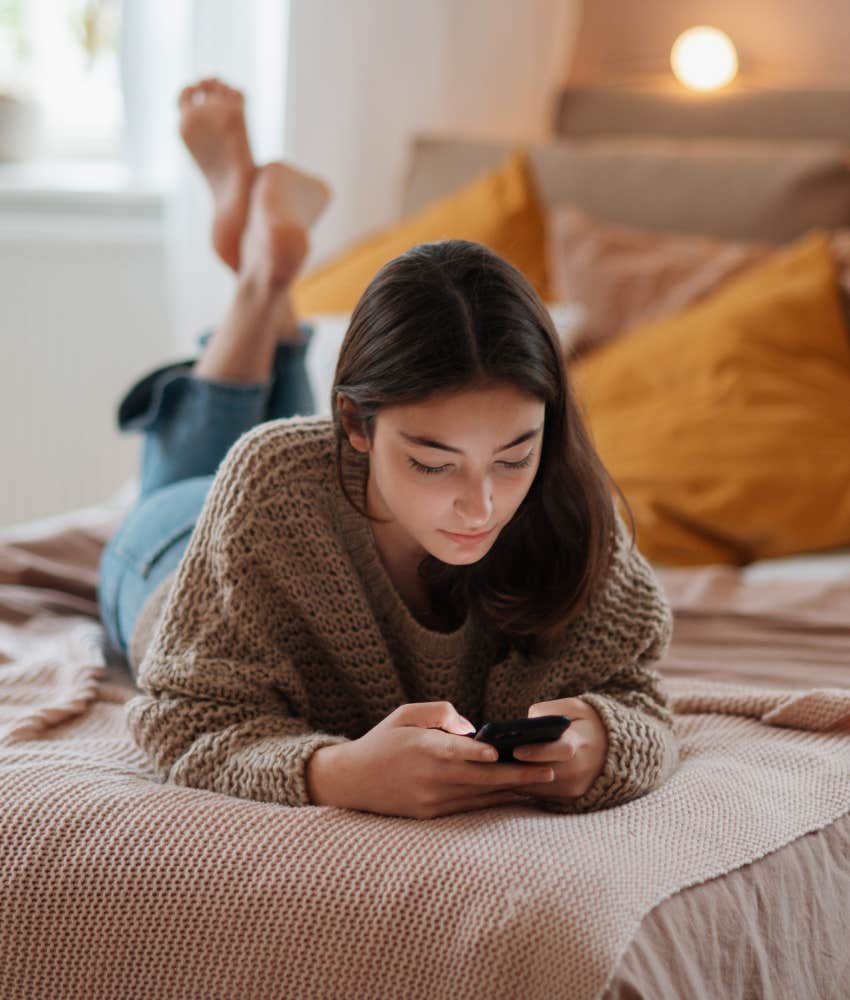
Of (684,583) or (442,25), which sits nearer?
(684,583)

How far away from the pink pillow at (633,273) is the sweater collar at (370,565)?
1.08m

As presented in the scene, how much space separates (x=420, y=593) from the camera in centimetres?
122

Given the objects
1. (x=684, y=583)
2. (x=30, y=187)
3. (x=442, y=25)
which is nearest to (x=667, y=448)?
(x=684, y=583)

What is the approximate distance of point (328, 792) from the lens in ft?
3.35

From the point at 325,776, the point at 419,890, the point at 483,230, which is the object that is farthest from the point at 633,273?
the point at 419,890

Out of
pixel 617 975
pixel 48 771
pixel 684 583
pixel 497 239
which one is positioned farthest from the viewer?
pixel 497 239

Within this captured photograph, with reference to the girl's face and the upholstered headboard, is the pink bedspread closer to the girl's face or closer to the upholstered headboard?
the girl's face

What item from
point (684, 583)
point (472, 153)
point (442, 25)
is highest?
point (442, 25)

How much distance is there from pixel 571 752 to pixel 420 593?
259 millimetres

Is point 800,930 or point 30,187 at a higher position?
point 30,187

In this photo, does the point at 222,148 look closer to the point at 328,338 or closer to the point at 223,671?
the point at 328,338

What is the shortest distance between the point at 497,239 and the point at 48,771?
1520mm

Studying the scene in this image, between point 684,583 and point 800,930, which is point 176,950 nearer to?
point 800,930

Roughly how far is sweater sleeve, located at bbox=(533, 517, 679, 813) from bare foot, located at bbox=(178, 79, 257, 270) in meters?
0.82
